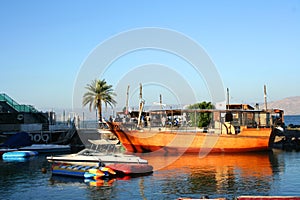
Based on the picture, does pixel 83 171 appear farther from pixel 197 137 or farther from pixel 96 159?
pixel 197 137

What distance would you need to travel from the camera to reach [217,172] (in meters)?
37.4

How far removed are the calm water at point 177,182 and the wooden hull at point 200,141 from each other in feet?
24.3

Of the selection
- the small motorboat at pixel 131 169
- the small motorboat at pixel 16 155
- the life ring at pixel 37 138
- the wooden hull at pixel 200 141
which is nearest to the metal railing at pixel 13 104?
the life ring at pixel 37 138

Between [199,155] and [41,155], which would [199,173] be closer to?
[199,155]

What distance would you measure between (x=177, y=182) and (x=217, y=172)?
647cm

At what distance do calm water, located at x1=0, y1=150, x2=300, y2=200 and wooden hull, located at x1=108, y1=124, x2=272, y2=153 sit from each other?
7.40m

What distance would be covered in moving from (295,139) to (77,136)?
36684mm

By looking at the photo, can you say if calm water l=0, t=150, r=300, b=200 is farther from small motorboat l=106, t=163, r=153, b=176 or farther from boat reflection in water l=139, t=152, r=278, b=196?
small motorboat l=106, t=163, r=153, b=176

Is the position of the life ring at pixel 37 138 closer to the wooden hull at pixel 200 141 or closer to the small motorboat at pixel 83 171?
the wooden hull at pixel 200 141

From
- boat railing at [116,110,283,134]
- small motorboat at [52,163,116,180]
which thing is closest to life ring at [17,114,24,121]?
boat railing at [116,110,283,134]

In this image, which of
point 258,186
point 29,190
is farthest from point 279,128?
point 29,190

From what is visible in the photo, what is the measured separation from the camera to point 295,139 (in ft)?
209

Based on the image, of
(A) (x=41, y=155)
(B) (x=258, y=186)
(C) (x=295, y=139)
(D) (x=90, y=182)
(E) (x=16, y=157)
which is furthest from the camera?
(C) (x=295, y=139)

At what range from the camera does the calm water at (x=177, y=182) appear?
28781 mm
